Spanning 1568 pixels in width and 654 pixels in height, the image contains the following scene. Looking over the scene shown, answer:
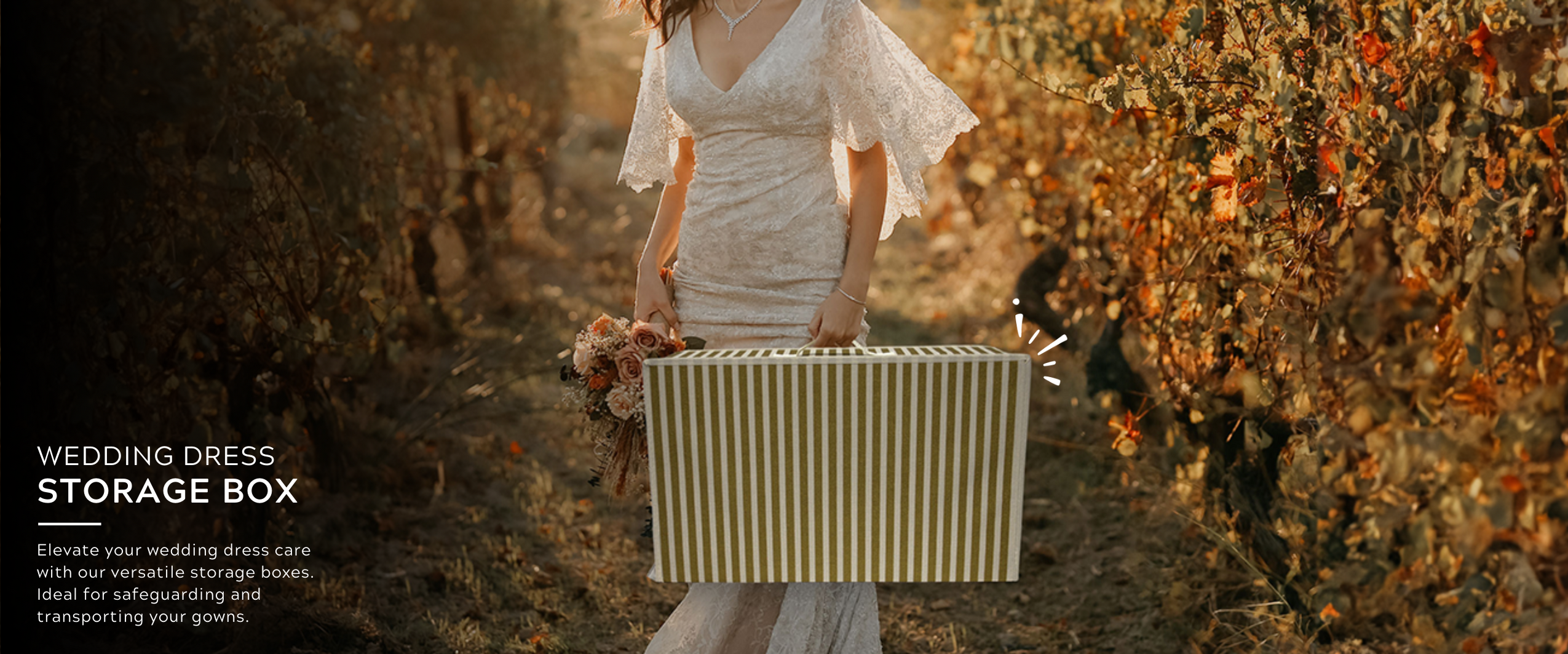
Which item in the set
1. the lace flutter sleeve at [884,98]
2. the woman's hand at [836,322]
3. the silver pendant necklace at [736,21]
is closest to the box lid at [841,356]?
the woman's hand at [836,322]

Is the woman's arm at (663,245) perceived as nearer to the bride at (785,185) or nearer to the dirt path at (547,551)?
the bride at (785,185)

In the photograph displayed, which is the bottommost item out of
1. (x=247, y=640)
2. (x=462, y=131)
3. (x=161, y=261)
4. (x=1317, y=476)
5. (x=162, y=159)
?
(x=247, y=640)

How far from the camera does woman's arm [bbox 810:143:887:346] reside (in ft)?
8.32

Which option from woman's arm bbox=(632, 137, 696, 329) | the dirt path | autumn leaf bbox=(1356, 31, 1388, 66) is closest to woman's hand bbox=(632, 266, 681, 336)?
woman's arm bbox=(632, 137, 696, 329)

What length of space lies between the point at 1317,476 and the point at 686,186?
1602 mm

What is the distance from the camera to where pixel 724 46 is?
2547mm

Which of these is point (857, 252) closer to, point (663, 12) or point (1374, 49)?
point (663, 12)

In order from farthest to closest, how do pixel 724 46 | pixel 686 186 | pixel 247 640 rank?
pixel 247 640, pixel 686 186, pixel 724 46

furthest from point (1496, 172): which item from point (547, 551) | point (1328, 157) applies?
point (547, 551)

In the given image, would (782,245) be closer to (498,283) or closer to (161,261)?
(161,261)

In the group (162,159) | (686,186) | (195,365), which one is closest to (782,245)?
(686,186)

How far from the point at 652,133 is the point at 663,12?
0.31 m

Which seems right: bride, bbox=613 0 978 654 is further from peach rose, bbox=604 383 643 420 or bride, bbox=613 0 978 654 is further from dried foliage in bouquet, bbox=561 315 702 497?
peach rose, bbox=604 383 643 420

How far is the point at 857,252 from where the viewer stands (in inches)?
101
